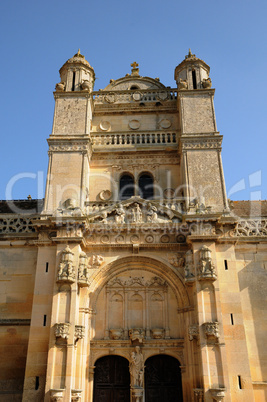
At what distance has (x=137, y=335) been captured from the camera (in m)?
15.1

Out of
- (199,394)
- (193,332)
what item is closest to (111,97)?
(193,332)

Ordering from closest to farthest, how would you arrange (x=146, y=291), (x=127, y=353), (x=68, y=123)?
(x=127, y=353) < (x=146, y=291) < (x=68, y=123)

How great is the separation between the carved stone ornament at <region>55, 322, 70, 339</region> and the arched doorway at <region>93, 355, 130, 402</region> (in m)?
2.24

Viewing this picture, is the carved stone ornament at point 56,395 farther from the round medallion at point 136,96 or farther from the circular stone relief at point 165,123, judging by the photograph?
the round medallion at point 136,96

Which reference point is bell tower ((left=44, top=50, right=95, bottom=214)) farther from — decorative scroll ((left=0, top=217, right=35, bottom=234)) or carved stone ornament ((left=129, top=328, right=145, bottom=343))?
carved stone ornament ((left=129, top=328, right=145, bottom=343))

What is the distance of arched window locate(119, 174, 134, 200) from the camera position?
62.6 ft

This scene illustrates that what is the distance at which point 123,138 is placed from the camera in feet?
65.6

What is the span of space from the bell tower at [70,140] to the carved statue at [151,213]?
9.39 ft

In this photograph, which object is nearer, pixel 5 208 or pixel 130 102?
pixel 5 208

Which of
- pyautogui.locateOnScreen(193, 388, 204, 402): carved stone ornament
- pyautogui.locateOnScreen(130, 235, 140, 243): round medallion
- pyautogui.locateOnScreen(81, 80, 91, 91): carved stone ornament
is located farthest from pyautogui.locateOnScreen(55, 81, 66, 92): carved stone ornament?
pyautogui.locateOnScreen(193, 388, 204, 402): carved stone ornament

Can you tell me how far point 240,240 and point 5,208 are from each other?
11431mm

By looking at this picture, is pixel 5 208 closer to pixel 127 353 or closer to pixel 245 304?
pixel 127 353

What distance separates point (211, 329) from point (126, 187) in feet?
26.3

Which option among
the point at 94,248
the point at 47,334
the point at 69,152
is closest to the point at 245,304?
the point at 94,248
